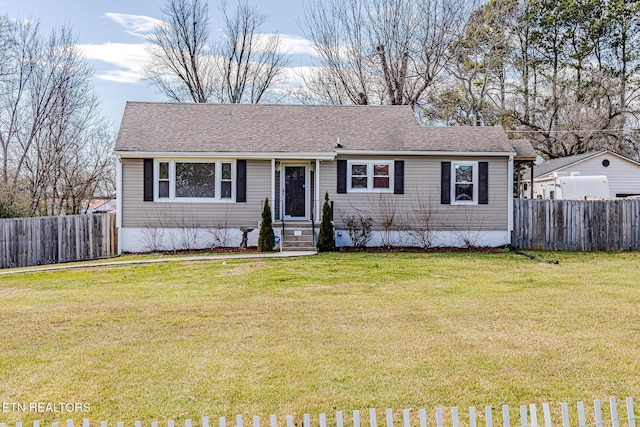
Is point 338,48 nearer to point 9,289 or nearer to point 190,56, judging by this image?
point 190,56

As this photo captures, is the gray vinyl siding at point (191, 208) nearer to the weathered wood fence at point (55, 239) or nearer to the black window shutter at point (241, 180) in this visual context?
the black window shutter at point (241, 180)

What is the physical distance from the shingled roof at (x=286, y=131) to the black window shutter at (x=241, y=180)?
432 millimetres

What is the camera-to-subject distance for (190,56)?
3191cm

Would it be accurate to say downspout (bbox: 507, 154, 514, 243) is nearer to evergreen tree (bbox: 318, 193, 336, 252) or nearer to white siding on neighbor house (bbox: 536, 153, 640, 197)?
evergreen tree (bbox: 318, 193, 336, 252)

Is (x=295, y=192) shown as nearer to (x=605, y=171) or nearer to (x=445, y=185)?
(x=445, y=185)

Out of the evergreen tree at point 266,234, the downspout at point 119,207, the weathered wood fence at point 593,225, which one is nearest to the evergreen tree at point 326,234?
the evergreen tree at point 266,234

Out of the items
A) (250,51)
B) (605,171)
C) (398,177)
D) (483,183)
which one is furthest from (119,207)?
(605,171)

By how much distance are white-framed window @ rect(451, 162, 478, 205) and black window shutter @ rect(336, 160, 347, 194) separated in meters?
3.35

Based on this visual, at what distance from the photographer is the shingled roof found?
17266mm

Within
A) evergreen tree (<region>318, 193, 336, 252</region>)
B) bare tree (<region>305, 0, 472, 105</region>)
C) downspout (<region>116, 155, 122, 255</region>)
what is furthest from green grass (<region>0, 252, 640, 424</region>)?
bare tree (<region>305, 0, 472, 105</region>)

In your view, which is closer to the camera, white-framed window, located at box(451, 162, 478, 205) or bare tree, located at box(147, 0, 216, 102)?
white-framed window, located at box(451, 162, 478, 205)

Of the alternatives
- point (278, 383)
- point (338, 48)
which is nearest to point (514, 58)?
point (338, 48)

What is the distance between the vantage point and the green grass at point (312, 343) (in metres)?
4.70

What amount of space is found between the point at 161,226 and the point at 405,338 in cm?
1205
